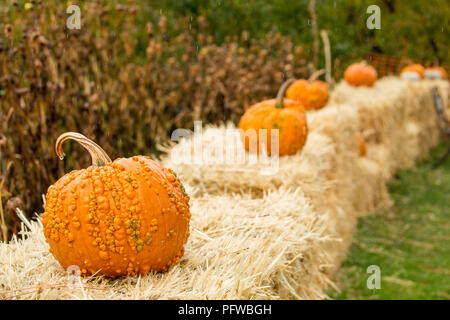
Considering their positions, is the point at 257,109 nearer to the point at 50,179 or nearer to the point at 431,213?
the point at 50,179

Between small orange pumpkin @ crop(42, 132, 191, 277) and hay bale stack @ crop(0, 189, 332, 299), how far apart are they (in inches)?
2.4

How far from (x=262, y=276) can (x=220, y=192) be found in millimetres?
1126

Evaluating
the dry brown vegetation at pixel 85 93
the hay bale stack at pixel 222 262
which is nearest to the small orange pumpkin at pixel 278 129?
the hay bale stack at pixel 222 262

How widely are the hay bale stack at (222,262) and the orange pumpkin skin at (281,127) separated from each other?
22.9 inches

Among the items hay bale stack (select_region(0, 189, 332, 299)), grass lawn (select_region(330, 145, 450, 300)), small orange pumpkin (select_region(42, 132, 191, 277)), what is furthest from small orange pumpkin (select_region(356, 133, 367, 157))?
small orange pumpkin (select_region(42, 132, 191, 277))

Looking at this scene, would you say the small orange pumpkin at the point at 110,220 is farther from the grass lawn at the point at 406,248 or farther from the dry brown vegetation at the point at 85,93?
the grass lawn at the point at 406,248

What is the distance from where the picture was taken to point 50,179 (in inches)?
118

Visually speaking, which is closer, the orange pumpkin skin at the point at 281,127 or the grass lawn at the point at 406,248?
the orange pumpkin skin at the point at 281,127

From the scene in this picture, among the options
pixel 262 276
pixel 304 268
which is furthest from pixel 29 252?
pixel 304 268

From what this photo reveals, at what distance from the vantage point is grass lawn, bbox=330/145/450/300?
12.2 ft

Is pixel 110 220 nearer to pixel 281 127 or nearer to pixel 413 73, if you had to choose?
pixel 281 127

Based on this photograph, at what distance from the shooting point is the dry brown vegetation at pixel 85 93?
2.86 meters

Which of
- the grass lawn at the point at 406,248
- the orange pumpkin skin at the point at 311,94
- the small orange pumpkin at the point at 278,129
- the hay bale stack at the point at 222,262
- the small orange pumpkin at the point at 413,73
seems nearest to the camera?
the hay bale stack at the point at 222,262

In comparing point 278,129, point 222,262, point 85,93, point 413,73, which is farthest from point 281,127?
point 413,73
